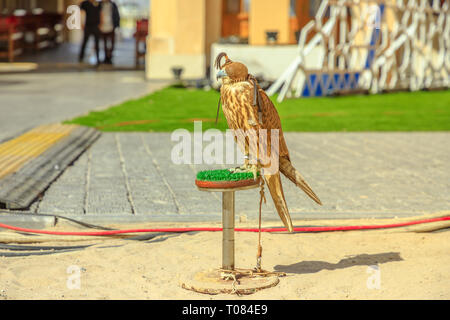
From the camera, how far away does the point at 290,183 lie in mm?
8688

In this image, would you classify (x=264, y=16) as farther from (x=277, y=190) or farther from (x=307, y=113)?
(x=277, y=190)

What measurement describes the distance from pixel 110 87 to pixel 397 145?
35.8 feet

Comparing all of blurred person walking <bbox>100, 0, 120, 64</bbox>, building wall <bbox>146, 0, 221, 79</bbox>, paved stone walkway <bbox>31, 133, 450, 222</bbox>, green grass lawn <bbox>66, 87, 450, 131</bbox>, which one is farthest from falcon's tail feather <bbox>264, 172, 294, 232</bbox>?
blurred person walking <bbox>100, 0, 120, 64</bbox>

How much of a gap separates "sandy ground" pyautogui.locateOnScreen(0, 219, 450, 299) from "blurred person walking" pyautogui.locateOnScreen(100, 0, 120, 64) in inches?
A: 787

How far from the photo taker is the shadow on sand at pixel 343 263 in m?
5.53

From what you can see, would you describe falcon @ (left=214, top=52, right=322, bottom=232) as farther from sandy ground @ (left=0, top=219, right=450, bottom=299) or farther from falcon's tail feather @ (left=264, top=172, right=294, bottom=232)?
sandy ground @ (left=0, top=219, right=450, bottom=299)

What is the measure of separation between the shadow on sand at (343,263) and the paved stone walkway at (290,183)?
3.85ft

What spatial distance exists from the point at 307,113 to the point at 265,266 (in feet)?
33.5

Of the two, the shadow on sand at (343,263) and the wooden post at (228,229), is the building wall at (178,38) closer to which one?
the shadow on sand at (343,263)

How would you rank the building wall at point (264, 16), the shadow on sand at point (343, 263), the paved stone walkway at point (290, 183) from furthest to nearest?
the building wall at point (264, 16)
the paved stone walkway at point (290, 183)
the shadow on sand at point (343, 263)

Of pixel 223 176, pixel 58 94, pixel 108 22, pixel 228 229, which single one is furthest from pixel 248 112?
pixel 108 22

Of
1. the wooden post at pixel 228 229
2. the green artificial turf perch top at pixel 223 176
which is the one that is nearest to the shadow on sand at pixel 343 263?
the wooden post at pixel 228 229

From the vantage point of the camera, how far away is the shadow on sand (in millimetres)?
5531

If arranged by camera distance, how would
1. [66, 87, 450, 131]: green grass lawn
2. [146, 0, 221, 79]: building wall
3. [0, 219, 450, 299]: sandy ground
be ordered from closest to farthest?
[0, 219, 450, 299]: sandy ground
[66, 87, 450, 131]: green grass lawn
[146, 0, 221, 79]: building wall
